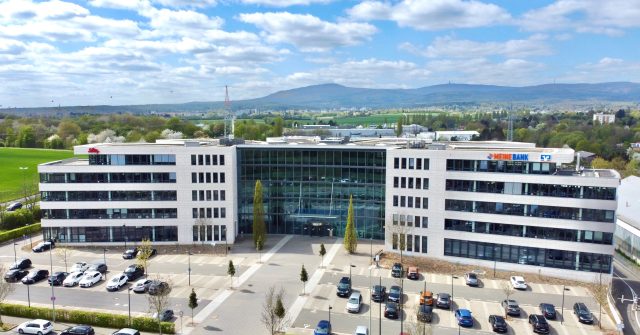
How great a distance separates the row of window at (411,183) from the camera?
6391 centimetres

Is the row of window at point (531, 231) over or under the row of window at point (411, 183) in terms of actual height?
under

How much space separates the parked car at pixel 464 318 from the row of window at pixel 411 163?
2312 centimetres

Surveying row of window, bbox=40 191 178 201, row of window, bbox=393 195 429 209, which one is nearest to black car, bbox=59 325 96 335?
row of window, bbox=40 191 178 201

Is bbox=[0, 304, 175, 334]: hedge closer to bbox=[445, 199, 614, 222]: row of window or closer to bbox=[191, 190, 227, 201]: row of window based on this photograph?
bbox=[191, 190, 227, 201]: row of window

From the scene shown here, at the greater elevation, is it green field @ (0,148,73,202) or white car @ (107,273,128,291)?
green field @ (0,148,73,202)

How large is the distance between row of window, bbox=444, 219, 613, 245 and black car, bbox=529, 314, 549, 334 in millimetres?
16713

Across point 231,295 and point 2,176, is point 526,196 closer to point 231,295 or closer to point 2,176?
point 231,295

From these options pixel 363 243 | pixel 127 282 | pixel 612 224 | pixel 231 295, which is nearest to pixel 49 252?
pixel 127 282

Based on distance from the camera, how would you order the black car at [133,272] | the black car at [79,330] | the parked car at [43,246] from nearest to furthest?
the black car at [79,330] < the black car at [133,272] < the parked car at [43,246]

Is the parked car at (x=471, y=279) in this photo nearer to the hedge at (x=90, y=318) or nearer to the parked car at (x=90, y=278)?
the hedge at (x=90, y=318)

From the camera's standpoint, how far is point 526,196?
58.2m

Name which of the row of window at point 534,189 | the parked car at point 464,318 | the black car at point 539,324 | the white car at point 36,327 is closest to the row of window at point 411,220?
the row of window at point 534,189

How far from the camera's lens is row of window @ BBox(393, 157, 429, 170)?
209 feet

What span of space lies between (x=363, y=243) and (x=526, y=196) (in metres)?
23.9
